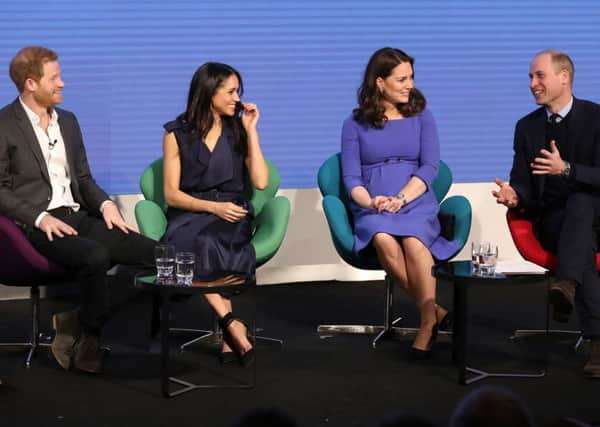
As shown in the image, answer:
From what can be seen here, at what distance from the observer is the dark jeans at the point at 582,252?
3848mm

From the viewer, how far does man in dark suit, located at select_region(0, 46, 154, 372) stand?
3.84 meters

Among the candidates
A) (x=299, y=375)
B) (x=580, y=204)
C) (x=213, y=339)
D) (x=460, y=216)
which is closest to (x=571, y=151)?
(x=580, y=204)

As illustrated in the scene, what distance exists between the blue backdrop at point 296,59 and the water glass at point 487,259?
2.33 meters

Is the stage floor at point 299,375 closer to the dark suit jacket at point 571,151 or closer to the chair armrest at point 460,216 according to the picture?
the chair armrest at point 460,216

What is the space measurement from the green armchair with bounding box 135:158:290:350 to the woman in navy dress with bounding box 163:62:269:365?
3.2 inches

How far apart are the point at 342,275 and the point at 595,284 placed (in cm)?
232

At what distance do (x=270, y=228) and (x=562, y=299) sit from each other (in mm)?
1410

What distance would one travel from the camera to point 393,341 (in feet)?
14.7

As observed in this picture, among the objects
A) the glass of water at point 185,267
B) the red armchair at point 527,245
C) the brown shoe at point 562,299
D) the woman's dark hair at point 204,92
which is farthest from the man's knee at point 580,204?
the glass of water at point 185,267

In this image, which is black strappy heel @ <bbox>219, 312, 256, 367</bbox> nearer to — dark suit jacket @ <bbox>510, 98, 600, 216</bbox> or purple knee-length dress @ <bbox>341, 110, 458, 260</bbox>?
purple knee-length dress @ <bbox>341, 110, 458, 260</bbox>

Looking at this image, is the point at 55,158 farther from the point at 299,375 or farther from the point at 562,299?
the point at 562,299

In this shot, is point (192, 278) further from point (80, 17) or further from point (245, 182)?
point (80, 17)

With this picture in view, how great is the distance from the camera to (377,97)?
15.0ft

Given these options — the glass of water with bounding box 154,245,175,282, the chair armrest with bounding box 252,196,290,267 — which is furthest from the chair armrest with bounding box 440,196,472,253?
the glass of water with bounding box 154,245,175,282
